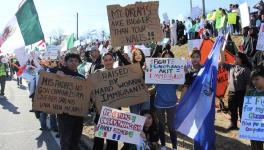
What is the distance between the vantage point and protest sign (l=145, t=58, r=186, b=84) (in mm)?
7969

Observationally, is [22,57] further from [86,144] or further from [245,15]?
[245,15]

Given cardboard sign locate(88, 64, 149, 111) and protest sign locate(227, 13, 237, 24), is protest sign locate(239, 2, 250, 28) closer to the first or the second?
cardboard sign locate(88, 64, 149, 111)

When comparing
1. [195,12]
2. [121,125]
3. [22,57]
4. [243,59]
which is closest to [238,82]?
[243,59]

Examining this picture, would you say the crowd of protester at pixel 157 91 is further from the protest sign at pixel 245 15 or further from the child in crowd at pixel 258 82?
the protest sign at pixel 245 15

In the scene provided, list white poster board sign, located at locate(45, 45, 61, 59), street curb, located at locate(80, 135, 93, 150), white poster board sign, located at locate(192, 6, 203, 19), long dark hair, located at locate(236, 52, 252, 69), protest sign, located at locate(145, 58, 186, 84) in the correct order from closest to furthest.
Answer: protest sign, located at locate(145, 58, 186, 84), long dark hair, located at locate(236, 52, 252, 69), street curb, located at locate(80, 135, 93, 150), white poster board sign, located at locate(45, 45, 61, 59), white poster board sign, located at locate(192, 6, 203, 19)

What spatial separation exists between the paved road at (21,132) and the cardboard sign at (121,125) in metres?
3.28

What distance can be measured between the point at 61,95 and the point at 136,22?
1.91m

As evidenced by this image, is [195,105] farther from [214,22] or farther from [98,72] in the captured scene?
[214,22]

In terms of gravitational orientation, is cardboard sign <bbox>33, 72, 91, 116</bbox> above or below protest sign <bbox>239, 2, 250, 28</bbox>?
below


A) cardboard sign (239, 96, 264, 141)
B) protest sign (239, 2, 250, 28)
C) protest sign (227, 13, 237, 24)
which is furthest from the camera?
protest sign (227, 13, 237, 24)

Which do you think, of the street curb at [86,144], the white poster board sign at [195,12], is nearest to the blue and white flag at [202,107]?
the street curb at [86,144]

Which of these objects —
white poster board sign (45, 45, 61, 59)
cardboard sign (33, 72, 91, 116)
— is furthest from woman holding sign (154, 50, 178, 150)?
white poster board sign (45, 45, 61, 59)

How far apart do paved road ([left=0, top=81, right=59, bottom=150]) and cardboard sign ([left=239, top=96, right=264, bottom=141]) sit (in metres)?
4.71

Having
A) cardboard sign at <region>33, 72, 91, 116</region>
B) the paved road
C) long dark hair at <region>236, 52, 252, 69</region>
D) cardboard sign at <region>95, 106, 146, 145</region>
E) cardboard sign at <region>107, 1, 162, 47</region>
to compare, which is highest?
cardboard sign at <region>107, 1, 162, 47</region>
